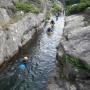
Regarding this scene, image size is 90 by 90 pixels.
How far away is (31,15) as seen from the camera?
2296 inches

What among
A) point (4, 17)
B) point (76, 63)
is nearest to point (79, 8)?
point (4, 17)

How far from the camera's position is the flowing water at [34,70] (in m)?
31.3

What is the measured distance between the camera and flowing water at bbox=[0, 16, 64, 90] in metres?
31.3

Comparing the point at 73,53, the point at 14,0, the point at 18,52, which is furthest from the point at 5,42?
the point at 14,0

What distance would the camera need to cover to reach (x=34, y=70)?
3647cm

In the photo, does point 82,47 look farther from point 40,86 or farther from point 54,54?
point 54,54

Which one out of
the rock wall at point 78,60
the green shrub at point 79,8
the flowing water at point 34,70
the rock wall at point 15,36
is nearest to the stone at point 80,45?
the rock wall at point 78,60

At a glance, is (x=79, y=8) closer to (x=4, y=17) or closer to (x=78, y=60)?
(x=4, y=17)

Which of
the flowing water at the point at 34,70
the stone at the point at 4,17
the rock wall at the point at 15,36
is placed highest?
the stone at the point at 4,17

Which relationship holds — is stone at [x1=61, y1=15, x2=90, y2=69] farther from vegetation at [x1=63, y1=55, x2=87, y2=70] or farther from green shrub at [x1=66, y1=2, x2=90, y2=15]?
green shrub at [x1=66, y1=2, x2=90, y2=15]

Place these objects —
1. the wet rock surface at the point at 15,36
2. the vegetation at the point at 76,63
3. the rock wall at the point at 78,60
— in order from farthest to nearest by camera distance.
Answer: the wet rock surface at the point at 15,36 < the vegetation at the point at 76,63 < the rock wall at the point at 78,60

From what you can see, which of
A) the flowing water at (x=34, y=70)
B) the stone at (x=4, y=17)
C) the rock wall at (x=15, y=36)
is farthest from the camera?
the stone at (x=4, y=17)

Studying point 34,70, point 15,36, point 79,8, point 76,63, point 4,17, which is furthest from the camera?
point 79,8

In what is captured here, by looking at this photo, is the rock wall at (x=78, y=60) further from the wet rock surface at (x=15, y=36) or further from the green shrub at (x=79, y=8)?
the green shrub at (x=79, y=8)
